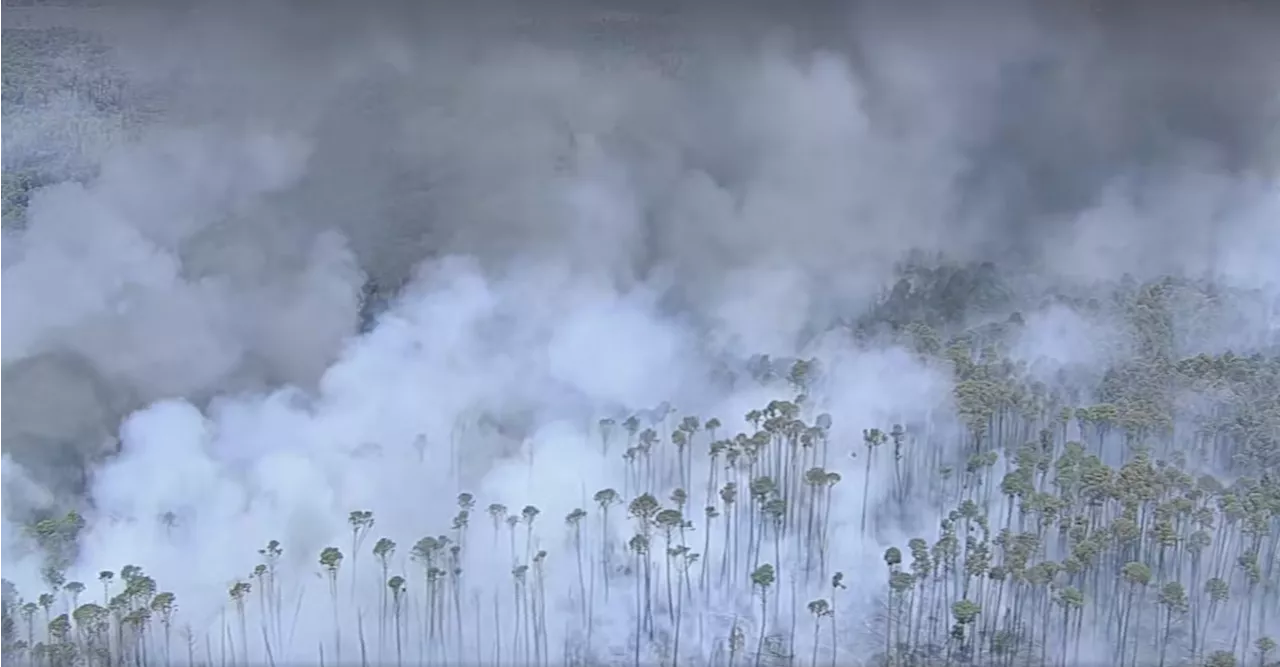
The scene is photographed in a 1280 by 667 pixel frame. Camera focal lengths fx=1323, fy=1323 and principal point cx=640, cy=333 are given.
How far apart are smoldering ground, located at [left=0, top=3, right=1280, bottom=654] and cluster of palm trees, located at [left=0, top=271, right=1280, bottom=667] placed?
0.51ft

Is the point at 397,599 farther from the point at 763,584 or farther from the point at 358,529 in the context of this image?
the point at 763,584

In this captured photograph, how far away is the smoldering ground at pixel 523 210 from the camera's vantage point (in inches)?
190

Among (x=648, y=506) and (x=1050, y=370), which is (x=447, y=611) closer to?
(x=648, y=506)

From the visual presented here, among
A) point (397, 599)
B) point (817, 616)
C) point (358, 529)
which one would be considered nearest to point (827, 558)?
point (817, 616)

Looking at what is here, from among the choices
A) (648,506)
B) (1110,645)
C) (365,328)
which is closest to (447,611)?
(648,506)

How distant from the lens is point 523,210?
17.0ft

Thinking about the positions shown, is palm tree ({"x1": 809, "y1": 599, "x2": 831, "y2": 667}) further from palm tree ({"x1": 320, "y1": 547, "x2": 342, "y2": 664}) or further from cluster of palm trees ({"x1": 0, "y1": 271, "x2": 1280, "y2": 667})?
palm tree ({"x1": 320, "y1": 547, "x2": 342, "y2": 664})

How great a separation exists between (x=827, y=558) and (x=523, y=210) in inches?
69.5

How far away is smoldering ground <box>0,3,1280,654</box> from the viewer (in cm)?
483

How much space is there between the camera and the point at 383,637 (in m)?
4.61

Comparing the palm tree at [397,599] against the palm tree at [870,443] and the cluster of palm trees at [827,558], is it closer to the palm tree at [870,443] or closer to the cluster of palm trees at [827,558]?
the cluster of palm trees at [827,558]

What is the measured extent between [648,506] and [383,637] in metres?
1.04

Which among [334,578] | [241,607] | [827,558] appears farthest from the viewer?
[827,558]

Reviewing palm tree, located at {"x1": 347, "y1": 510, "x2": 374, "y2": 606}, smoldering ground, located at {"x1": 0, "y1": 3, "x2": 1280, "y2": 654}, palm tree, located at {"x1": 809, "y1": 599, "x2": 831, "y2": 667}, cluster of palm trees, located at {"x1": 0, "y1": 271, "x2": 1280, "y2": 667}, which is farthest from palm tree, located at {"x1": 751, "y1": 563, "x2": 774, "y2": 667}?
palm tree, located at {"x1": 347, "y1": 510, "x2": 374, "y2": 606}
